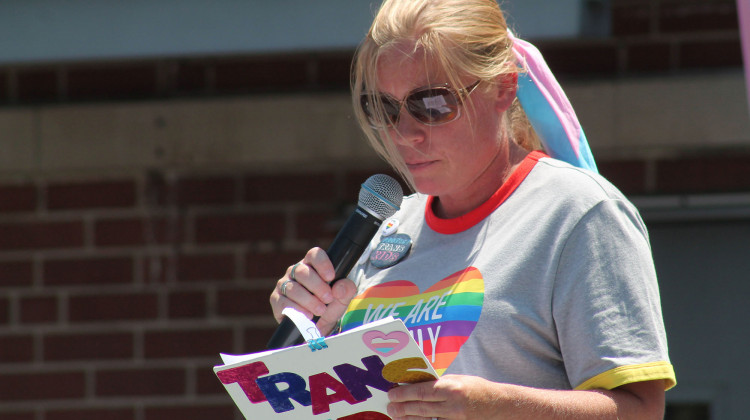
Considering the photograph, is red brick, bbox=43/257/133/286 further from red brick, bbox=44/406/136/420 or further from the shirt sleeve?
the shirt sleeve

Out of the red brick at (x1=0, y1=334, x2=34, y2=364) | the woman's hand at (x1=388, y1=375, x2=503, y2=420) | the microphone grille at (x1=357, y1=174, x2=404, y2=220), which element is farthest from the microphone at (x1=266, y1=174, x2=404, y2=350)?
the red brick at (x1=0, y1=334, x2=34, y2=364)

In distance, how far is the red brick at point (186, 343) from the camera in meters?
3.99

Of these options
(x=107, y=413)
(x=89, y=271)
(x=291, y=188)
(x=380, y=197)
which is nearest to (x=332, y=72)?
(x=291, y=188)

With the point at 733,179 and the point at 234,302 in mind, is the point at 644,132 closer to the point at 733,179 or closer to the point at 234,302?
the point at 733,179

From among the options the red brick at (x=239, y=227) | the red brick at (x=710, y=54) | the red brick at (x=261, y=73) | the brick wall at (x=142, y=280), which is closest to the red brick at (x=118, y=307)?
the brick wall at (x=142, y=280)

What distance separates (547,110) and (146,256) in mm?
2720

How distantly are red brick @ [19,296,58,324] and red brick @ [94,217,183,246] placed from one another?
38 centimetres

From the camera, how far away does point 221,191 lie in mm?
3994

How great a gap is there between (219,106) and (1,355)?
155cm

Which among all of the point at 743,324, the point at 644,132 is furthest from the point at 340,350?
the point at 743,324

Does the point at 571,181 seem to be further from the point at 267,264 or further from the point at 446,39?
the point at 267,264

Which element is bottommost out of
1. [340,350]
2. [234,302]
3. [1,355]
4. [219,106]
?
[1,355]

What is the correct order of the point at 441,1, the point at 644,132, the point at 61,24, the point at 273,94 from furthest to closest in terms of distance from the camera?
the point at 273,94
the point at 644,132
the point at 61,24
the point at 441,1

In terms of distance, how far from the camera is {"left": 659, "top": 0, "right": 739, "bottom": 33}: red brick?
367 cm
